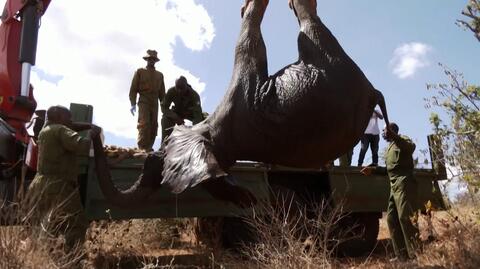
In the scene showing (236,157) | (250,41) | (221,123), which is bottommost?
(236,157)

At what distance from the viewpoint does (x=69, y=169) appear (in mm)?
4605

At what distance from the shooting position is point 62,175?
4.52 metres

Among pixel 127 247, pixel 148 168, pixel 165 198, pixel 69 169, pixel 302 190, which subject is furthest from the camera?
pixel 302 190

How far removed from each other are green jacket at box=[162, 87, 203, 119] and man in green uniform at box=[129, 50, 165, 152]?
0.72m

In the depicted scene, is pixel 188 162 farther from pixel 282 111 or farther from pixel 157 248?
pixel 157 248

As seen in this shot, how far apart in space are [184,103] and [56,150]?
2.78 meters

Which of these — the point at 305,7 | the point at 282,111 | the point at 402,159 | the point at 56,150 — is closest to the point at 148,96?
the point at 56,150

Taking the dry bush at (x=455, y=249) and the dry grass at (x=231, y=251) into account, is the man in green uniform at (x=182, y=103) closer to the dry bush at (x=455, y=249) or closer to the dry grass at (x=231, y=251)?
the dry grass at (x=231, y=251)

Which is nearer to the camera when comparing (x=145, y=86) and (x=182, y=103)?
(x=182, y=103)

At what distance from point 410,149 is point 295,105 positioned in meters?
3.42

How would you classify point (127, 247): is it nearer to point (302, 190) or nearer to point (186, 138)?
point (302, 190)

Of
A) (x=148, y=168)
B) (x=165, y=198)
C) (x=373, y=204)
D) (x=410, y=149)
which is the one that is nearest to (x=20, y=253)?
(x=148, y=168)

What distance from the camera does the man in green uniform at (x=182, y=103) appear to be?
6.97m

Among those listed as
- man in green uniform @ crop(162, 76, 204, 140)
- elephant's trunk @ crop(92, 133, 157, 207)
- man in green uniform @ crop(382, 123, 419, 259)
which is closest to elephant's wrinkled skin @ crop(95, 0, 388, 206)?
elephant's trunk @ crop(92, 133, 157, 207)
